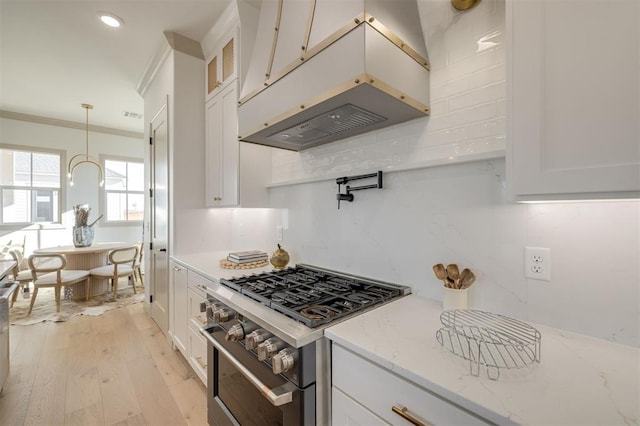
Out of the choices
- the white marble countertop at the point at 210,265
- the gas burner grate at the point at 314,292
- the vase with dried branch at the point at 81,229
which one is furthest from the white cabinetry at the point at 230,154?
the vase with dried branch at the point at 81,229

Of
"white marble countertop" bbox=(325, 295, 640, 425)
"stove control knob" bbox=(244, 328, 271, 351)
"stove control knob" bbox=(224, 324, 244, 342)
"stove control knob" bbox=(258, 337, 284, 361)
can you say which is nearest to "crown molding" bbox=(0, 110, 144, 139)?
"stove control knob" bbox=(224, 324, 244, 342)

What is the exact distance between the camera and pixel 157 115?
117 inches

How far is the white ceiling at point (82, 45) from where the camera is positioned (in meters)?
2.23

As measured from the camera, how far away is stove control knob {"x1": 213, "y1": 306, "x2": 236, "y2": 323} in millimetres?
1302

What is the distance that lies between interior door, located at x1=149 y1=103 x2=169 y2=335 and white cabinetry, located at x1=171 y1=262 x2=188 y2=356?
0.22 meters

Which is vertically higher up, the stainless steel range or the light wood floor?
the stainless steel range

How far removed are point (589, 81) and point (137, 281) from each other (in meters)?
5.94

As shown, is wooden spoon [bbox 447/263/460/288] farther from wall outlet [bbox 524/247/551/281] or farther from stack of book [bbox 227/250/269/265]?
stack of book [bbox 227/250/269/265]

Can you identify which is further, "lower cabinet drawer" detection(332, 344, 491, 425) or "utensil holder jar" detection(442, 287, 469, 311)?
"utensil holder jar" detection(442, 287, 469, 311)

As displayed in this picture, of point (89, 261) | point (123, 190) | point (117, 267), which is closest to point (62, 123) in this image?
point (123, 190)

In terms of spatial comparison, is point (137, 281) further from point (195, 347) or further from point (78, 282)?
point (195, 347)

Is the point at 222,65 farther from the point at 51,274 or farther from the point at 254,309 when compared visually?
the point at 51,274

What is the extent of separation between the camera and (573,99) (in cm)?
74

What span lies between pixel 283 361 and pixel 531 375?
2.36 ft
